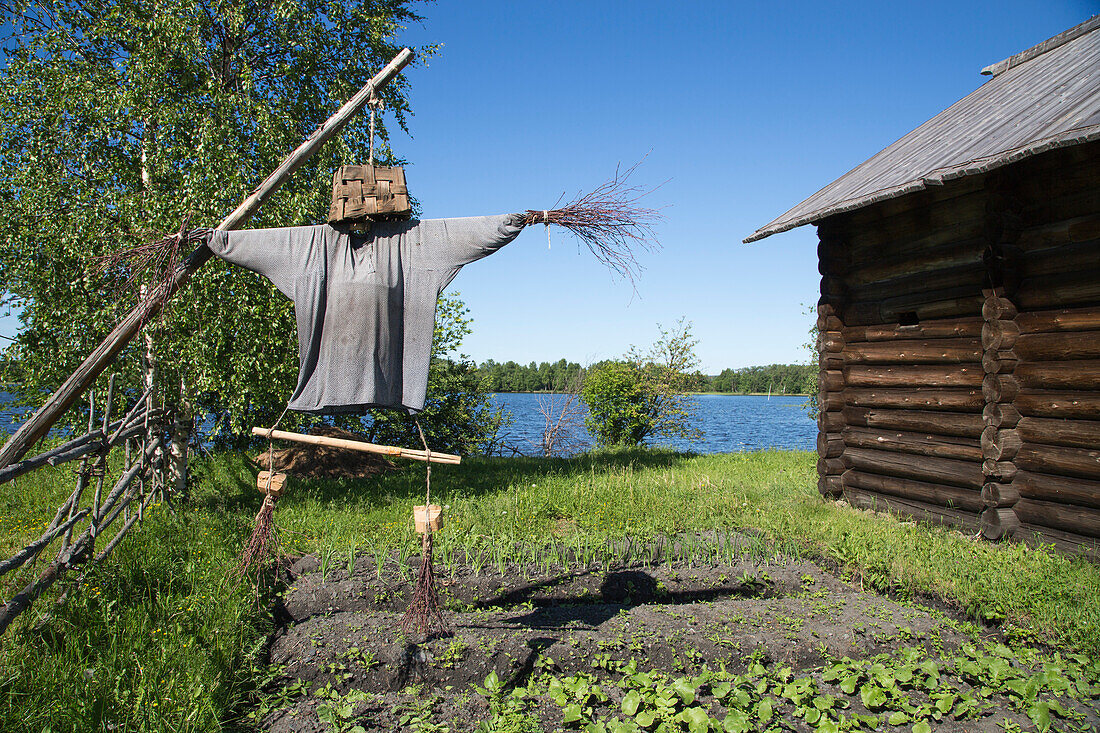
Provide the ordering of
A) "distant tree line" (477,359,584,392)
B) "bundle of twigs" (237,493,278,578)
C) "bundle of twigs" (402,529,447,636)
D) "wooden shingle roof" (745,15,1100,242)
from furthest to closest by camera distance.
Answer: "distant tree line" (477,359,584,392), "wooden shingle roof" (745,15,1100,242), "bundle of twigs" (237,493,278,578), "bundle of twigs" (402,529,447,636)

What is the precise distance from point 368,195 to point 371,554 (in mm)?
3421

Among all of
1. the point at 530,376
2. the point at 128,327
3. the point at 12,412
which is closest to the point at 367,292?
the point at 128,327

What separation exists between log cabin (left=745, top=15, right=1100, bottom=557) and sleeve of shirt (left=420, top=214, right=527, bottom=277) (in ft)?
13.2

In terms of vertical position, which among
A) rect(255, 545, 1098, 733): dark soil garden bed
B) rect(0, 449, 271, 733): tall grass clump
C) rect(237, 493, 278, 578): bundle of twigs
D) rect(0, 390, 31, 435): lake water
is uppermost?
rect(0, 390, 31, 435): lake water

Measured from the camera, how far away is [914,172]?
6410 mm

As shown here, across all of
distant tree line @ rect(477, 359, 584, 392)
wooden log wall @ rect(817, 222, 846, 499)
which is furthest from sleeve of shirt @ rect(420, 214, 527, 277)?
distant tree line @ rect(477, 359, 584, 392)

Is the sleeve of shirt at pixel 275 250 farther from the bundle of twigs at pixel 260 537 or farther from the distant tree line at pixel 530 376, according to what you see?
the distant tree line at pixel 530 376

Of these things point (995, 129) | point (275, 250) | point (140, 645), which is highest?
point (995, 129)

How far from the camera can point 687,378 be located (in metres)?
17.4

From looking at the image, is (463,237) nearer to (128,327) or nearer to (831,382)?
(128,327)

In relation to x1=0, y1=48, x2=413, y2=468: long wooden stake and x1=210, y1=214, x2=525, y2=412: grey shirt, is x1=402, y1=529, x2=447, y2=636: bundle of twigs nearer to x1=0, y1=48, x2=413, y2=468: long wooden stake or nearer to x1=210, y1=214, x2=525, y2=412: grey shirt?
x1=210, y1=214, x2=525, y2=412: grey shirt

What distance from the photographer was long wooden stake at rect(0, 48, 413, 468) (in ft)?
12.5

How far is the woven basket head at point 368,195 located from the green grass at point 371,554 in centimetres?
273

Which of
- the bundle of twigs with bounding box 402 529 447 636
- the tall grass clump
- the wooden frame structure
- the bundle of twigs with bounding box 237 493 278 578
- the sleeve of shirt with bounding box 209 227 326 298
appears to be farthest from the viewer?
the bundle of twigs with bounding box 237 493 278 578
